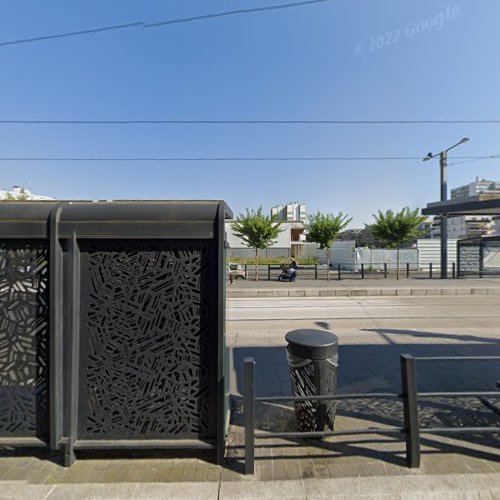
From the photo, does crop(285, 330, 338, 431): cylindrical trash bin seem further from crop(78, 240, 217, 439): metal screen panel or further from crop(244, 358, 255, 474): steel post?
crop(78, 240, 217, 439): metal screen panel

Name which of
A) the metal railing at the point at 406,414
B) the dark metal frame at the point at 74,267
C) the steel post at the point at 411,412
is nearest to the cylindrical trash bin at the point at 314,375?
the metal railing at the point at 406,414

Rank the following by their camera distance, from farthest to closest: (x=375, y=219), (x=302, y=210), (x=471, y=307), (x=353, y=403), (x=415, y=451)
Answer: (x=302, y=210), (x=375, y=219), (x=471, y=307), (x=353, y=403), (x=415, y=451)

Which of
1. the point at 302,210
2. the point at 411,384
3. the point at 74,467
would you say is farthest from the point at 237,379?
the point at 302,210

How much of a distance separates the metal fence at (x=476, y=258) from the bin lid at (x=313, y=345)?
63.2 feet

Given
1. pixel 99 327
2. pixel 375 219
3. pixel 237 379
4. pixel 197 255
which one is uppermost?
pixel 375 219

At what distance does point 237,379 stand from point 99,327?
254 centimetres

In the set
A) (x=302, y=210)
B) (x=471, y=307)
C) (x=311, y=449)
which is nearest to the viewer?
(x=311, y=449)

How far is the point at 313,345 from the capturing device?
2939mm

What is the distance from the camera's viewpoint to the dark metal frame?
8.61ft

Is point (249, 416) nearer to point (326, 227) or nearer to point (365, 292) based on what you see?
point (365, 292)

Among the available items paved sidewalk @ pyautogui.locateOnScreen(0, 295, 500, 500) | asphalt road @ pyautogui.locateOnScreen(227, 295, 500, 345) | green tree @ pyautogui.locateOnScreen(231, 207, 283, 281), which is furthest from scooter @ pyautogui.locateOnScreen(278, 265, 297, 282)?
paved sidewalk @ pyautogui.locateOnScreen(0, 295, 500, 500)

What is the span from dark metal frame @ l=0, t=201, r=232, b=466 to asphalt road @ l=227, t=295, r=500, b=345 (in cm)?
385

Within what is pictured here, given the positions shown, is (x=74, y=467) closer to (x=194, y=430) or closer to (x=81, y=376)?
(x=81, y=376)

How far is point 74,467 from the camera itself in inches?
103
